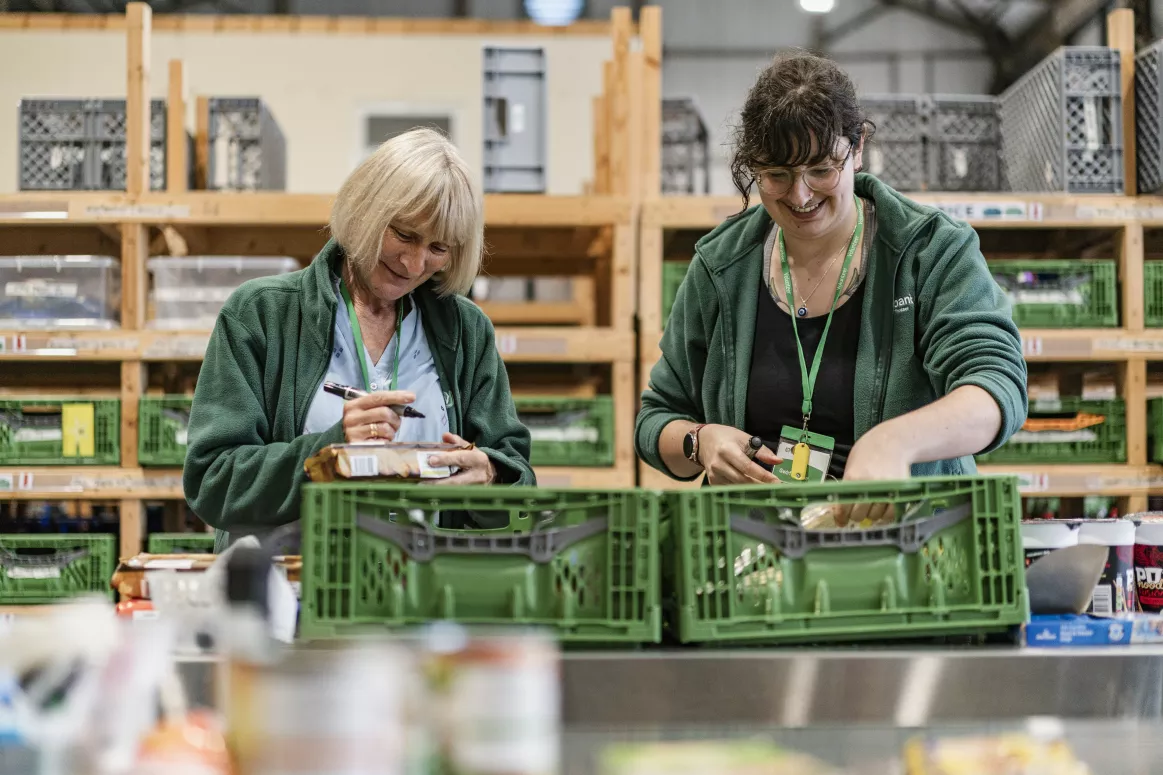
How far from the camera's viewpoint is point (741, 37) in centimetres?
1038

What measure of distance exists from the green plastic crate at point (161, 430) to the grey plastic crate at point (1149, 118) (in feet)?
13.3

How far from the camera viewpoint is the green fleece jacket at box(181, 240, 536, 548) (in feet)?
6.43

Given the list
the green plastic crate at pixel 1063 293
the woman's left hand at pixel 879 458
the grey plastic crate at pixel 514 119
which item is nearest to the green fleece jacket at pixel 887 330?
the woman's left hand at pixel 879 458

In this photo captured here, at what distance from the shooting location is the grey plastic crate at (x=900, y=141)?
4887mm

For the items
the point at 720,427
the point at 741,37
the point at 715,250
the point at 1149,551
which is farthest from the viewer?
the point at 741,37

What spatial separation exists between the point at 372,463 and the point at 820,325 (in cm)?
96

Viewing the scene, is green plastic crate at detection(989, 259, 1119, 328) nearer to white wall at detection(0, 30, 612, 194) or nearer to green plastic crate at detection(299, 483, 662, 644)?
green plastic crate at detection(299, 483, 662, 644)

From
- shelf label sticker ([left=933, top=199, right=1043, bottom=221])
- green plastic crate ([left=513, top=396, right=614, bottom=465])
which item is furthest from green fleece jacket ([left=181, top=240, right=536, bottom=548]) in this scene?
shelf label sticker ([left=933, top=199, right=1043, bottom=221])

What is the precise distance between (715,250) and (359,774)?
1.57m

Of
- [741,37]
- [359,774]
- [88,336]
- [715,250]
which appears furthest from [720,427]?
[741,37]

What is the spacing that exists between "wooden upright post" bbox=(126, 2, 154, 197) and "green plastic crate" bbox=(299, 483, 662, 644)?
376 centimetres

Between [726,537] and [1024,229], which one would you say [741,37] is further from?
[726,537]

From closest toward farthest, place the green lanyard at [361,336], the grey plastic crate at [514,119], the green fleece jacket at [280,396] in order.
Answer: the green fleece jacket at [280,396], the green lanyard at [361,336], the grey plastic crate at [514,119]

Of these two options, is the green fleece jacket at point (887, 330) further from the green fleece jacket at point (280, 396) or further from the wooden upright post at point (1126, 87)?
the wooden upright post at point (1126, 87)
